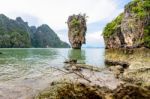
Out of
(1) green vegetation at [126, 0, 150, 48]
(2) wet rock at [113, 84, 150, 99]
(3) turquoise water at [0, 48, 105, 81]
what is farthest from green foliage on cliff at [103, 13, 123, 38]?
(2) wet rock at [113, 84, 150, 99]

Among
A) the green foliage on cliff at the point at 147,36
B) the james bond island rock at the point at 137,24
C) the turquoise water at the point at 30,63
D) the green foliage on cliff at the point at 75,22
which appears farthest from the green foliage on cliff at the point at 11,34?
the green foliage on cliff at the point at 147,36

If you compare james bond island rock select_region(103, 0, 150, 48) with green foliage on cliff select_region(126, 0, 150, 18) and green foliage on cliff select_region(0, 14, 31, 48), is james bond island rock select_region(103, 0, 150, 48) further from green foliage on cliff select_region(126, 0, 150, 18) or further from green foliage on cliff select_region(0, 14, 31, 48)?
green foliage on cliff select_region(0, 14, 31, 48)

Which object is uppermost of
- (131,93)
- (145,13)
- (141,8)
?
(141,8)

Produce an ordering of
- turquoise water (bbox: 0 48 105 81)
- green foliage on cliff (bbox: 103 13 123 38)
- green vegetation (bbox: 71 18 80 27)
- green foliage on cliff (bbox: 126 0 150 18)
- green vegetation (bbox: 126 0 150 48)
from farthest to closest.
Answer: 1. green vegetation (bbox: 71 18 80 27)
2. green foliage on cliff (bbox: 103 13 123 38)
3. green foliage on cliff (bbox: 126 0 150 18)
4. green vegetation (bbox: 126 0 150 48)
5. turquoise water (bbox: 0 48 105 81)

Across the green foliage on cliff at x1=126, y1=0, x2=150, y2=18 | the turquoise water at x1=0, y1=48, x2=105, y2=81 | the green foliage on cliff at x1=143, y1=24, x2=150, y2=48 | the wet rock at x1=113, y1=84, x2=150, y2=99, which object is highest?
the green foliage on cliff at x1=126, y1=0, x2=150, y2=18

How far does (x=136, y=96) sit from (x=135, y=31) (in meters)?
30.5

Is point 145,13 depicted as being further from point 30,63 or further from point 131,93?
point 131,93

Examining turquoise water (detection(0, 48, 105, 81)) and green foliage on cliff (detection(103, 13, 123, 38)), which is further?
green foliage on cliff (detection(103, 13, 123, 38))

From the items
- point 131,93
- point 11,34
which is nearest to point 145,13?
point 131,93

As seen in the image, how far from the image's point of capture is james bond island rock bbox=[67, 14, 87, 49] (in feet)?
359

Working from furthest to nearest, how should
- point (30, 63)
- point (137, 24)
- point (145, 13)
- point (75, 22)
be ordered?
1. point (75, 22)
2. point (30, 63)
3. point (137, 24)
4. point (145, 13)

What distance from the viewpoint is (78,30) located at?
110m

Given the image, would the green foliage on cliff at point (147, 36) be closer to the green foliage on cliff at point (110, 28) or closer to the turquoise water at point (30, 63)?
the turquoise water at point (30, 63)

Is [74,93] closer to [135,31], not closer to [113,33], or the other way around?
[135,31]
